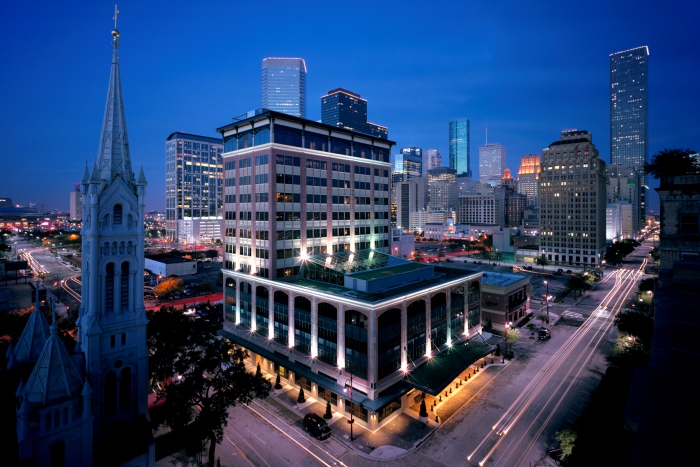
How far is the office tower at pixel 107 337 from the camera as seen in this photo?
75.6ft

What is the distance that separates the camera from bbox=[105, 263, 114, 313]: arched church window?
92.7 ft

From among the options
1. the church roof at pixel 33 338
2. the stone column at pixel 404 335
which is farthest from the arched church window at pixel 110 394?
the stone column at pixel 404 335

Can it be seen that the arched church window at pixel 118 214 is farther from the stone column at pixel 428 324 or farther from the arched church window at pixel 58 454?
the stone column at pixel 428 324

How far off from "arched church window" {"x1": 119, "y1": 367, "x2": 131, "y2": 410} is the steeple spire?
16.0m

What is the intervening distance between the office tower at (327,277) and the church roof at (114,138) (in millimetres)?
24410

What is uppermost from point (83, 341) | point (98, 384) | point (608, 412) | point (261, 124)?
point (261, 124)

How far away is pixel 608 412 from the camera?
89.0 feet

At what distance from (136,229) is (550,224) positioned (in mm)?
168420

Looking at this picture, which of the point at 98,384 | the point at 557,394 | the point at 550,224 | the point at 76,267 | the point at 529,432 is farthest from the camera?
the point at 550,224

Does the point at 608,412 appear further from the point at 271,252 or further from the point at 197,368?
the point at 271,252

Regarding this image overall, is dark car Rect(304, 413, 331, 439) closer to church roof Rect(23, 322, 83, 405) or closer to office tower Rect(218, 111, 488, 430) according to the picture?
office tower Rect(218, 111, 488, 430)

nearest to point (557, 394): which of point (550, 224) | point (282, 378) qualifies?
point (282, 378)

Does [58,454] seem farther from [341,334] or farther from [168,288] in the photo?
[168,288]

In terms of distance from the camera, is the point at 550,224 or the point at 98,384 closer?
the point at 98,384
